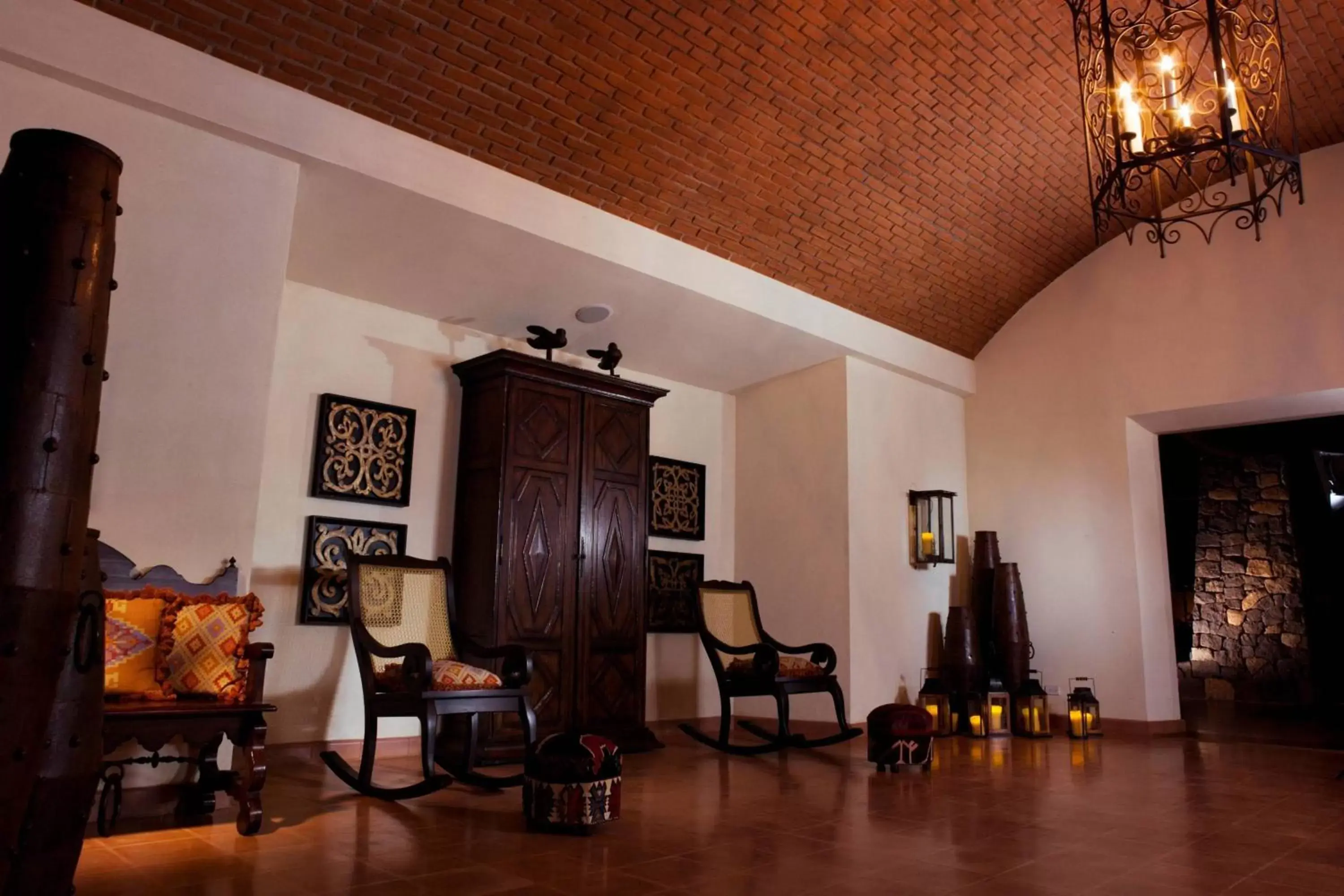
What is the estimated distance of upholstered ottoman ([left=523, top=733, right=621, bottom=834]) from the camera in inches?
129

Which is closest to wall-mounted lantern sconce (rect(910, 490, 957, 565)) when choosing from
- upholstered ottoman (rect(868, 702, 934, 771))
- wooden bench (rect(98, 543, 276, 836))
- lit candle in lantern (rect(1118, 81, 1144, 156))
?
upholstered ottoman (rect(868, 702, 934, 771))

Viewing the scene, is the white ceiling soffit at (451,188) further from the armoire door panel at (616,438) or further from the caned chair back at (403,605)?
the caned chair back at (403,605)

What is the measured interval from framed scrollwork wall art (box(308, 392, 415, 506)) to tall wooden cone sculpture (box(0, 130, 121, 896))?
4654 millimetres

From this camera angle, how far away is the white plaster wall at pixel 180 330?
3.66 metres

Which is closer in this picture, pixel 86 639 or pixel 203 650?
pixel 86 639

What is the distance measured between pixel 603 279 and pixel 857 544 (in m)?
2.93

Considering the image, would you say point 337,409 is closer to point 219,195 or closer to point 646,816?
point 219,195

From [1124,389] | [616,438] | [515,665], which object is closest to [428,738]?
[515,665]

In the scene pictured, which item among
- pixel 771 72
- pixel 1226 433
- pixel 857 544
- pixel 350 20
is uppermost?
pixel 771 72

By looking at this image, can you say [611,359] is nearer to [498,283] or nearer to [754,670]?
[498,283]

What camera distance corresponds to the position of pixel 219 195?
410cm

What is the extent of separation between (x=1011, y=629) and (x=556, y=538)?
3.81m

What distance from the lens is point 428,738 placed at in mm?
3992

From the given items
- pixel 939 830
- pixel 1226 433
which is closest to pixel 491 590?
pixel 939 830
